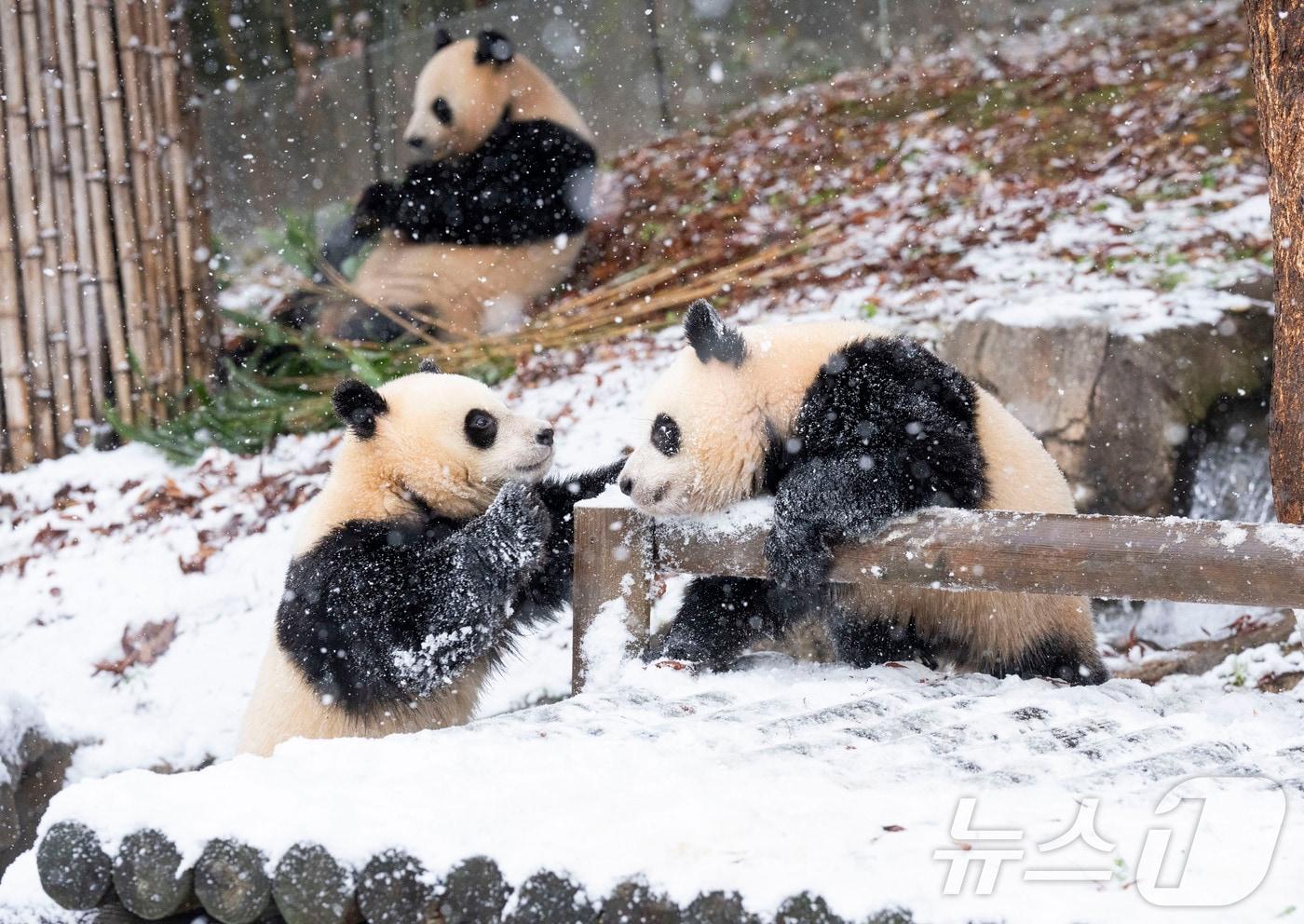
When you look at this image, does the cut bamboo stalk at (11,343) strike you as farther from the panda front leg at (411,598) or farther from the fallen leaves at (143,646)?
the panda front leg at (411,598)

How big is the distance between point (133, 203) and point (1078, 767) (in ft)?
18.1

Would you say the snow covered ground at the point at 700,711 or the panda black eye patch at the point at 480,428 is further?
the panda black eye patch at the point at 480,428

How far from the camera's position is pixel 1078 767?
2.16m

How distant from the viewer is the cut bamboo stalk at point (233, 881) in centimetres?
191

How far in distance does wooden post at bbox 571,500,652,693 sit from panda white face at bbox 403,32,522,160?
4.50 m

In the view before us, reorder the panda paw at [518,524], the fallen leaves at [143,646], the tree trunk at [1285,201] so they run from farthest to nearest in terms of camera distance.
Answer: the fallen leaves at [143,646]
the panda paw at [518,524]
the tree trunk at [1285,201]

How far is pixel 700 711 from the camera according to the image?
2613 millimetres

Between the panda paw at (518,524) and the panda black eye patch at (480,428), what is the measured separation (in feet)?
1.09

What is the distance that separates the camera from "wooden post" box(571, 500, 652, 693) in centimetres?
294

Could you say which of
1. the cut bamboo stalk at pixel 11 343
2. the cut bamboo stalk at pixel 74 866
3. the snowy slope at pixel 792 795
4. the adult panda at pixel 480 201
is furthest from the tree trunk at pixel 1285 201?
the cut bamboo stalk at pixel 11 343

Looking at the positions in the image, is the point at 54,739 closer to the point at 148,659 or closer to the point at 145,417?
the point at 148,659

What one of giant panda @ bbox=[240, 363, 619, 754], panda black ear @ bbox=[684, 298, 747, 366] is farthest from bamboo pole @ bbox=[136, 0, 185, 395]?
panda black ear @ bbox=[684, 298, 747, 366]

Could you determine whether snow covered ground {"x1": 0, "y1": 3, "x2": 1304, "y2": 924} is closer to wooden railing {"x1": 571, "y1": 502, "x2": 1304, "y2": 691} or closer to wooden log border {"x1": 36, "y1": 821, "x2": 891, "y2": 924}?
wooden log border {"x1": 36, "y1": 821, "x2": 891, "y2": 924}

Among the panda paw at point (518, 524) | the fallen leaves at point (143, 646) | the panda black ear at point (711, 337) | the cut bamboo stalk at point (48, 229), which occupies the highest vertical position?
the cut bamboo stalk at point (48, 229)
